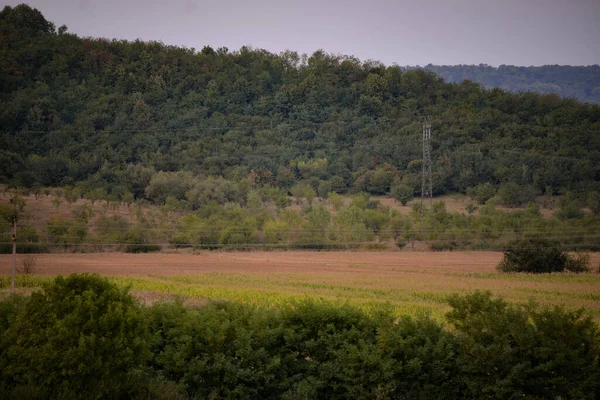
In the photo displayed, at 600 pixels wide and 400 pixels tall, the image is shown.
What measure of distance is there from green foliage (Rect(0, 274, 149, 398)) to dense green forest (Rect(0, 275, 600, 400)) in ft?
0.06

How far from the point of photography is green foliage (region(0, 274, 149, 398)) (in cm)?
881

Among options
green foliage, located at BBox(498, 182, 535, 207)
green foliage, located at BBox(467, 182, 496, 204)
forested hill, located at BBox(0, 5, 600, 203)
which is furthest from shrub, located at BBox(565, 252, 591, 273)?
forested hill, located at BBox(0, 5, 600, 203)

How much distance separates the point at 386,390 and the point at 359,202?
2025 inches

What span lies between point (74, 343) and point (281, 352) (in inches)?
133

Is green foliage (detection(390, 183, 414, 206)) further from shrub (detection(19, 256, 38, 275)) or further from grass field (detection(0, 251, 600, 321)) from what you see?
shrub (detection(19, 256, 38, 275))

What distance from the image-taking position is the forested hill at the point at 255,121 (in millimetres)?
68125

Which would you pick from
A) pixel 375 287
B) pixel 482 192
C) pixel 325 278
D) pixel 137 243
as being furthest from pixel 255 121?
pixel 375 287

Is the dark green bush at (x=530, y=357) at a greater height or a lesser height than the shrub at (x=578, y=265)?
greater

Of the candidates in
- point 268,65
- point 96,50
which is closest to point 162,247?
point 96,50

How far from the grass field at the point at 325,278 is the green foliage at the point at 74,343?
6.60 metres

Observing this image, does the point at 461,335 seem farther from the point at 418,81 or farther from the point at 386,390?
the point at 418,81

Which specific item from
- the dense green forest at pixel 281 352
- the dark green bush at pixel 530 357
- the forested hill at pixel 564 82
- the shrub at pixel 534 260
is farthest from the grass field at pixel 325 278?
the forested hill at pixel 564 82

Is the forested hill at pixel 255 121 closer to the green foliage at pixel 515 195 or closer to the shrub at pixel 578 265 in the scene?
the green foliage at pixel 515 195

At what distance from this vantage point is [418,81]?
9131cm
